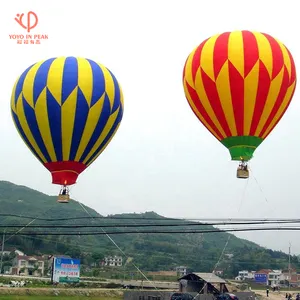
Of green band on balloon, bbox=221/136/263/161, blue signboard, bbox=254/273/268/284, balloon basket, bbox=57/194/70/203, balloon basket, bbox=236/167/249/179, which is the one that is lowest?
blue signboard, bbox=254/273/268/284

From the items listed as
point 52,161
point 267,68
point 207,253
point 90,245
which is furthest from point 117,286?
point 207,253

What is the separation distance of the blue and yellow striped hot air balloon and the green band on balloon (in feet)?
12.9

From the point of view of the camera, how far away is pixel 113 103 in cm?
1872

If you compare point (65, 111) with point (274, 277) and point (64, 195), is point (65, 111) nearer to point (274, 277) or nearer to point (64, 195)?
point (64, 195)

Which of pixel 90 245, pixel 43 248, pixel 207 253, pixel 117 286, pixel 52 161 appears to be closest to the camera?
pixel 52 161

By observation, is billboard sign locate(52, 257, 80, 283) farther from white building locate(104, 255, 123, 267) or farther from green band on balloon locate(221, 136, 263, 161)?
white building locate(104, 255, 123, 267)

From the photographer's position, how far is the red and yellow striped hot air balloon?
16.9 metres

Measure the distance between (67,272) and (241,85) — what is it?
94.3 feet

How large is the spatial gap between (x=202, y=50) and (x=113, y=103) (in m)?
3.25

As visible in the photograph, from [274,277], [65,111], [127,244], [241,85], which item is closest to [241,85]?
[241,85]

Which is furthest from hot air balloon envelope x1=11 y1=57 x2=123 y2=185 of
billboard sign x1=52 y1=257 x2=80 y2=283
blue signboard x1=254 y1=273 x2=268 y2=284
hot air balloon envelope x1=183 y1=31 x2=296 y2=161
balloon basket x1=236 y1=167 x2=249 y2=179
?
blue signboard x1=254 y1=273 x2=268 y2=284

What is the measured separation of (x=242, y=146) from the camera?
56.8 feet

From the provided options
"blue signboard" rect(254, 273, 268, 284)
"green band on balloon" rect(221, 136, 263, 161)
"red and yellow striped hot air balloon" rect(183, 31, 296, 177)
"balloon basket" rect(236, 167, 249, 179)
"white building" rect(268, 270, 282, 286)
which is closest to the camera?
"red and yellow striped hot air balloon" rect(183, 31, 296, 177)

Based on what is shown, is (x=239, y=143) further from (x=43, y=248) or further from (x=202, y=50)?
(x=43, y=248)
